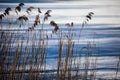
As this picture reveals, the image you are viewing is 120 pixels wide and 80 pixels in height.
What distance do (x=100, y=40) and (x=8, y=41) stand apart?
4.08 metres

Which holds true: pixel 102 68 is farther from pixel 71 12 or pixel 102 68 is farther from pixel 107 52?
pixel 71 12

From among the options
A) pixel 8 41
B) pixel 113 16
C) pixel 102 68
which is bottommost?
pixel 102 68

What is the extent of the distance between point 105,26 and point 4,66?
6.75m

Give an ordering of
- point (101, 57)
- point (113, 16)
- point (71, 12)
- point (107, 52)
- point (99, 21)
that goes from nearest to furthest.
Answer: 1. point (101, 57)
2. point (107, 52)
3. point (99, 21)
4. point (113, 16)
5. point (71, 12)

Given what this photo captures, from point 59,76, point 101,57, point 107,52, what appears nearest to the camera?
point 59,76

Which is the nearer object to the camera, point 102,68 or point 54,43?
point 102,68

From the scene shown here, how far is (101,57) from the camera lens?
24.1ft

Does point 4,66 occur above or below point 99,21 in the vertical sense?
below

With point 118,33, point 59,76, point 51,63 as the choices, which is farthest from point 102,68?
point 118,33

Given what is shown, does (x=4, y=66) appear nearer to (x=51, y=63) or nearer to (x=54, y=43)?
A: (x=51, y=63)

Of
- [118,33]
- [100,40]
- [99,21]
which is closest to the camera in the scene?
[100,40]

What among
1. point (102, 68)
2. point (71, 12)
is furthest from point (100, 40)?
point (71, 12)

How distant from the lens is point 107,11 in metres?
15.2

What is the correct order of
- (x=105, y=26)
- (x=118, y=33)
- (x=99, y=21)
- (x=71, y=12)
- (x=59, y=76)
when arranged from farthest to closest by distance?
(x=71, y=12) < (x=99, y=21) < (x=105, y=26) < (x=118, y=33) < (x=59, y=76)
